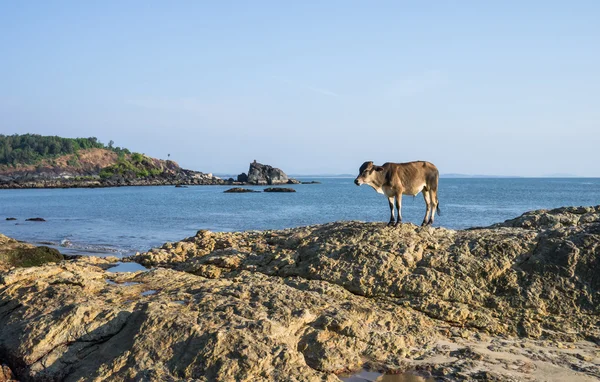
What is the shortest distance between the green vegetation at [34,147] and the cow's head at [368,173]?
553 feet

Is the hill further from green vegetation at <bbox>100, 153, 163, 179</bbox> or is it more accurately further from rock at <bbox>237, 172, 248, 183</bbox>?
rock at <bbox>237, 172, 248, 183</bbox>

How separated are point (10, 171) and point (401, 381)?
16959 centimetres

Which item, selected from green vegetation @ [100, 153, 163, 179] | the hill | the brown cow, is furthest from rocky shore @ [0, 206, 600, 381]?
green vegetation @ [100, 153, 163, 179]

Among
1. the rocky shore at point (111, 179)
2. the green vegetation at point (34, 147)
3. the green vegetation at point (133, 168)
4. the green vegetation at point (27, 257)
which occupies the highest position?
the green vegetation at point (34, 147)

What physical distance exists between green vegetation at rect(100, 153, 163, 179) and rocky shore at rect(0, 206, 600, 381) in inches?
5802

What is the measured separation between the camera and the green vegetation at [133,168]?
15050cm

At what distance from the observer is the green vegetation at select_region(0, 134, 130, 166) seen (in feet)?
520

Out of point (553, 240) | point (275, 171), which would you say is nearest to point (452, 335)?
point (553, 240)

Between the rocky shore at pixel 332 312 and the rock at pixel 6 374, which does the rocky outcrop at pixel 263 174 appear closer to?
the rocky shore at pixel 332 312

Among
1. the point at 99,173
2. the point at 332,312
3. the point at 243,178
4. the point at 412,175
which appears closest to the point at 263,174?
the point at 243,178

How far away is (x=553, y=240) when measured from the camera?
27.6ft

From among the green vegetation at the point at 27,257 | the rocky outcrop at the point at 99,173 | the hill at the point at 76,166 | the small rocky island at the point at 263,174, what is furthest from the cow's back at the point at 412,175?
the small rocky island at the point at 263,174

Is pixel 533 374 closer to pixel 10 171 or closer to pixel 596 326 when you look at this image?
pixel 596 326

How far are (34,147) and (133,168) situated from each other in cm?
4278
